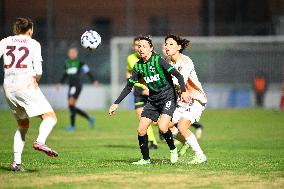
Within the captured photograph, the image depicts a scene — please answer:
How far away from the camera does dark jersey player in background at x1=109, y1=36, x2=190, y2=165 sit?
40.0ft

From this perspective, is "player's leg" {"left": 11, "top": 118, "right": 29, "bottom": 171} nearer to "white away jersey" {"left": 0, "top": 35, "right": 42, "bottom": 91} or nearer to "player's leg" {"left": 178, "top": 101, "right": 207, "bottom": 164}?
"white away jersey" {"left": 0, "top": 35, "right": 42, "bottom": 91}

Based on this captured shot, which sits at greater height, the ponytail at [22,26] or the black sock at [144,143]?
the ponytail at [22,26]

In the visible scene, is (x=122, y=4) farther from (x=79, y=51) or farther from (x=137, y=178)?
(x=137, y=178)

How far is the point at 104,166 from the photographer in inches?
469

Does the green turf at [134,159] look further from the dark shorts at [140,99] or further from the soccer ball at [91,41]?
the soccer ball at [91,41]

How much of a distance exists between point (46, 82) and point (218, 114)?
8.65 meters

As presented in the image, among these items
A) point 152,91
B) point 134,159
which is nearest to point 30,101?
point 152,91

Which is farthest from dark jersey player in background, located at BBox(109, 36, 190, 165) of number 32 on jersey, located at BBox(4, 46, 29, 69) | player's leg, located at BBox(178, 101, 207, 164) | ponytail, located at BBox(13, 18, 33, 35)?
ponytail, located at BBox(13, 18, 33, 35)

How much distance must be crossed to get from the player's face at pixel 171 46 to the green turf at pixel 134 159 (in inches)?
71.1

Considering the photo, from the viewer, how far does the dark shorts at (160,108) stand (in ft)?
40.5

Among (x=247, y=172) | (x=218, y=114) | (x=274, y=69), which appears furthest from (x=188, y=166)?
(x=274, y=69)

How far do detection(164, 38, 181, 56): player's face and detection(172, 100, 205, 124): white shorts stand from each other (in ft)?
2.94

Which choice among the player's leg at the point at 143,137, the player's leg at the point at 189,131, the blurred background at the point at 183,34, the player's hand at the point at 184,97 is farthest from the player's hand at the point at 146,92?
the blurred background at the point at 183,34

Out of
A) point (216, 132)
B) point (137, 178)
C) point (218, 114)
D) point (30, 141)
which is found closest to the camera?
point (137, 178)
